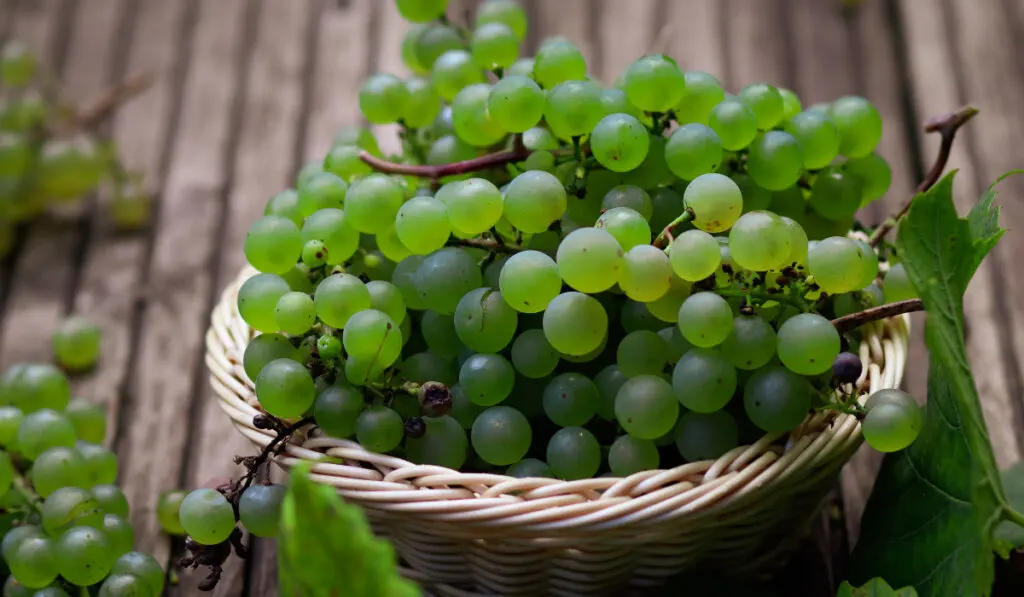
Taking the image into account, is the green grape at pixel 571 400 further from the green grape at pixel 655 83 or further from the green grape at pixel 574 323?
the green grape at pixel 655 83

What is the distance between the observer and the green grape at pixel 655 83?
2.32ft

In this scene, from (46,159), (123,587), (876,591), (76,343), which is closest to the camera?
(876,591)

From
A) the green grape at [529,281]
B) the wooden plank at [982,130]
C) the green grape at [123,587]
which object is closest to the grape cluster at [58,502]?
the green grape at [123,587]

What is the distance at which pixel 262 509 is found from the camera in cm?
65

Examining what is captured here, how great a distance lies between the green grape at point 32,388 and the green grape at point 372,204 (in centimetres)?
33

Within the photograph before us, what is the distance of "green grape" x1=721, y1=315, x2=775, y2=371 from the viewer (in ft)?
2.10

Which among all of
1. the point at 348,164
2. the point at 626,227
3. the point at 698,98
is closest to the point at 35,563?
the point at 348,164

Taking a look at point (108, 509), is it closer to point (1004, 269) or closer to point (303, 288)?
point (303, 288)

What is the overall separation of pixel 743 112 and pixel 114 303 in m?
0.68

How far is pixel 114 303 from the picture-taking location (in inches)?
42.0

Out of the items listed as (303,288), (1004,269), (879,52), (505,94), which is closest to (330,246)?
(303,288)

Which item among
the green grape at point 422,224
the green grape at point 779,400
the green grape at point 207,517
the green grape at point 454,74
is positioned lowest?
the green grape at point 207,517

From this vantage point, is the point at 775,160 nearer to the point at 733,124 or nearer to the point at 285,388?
the point at 733,124

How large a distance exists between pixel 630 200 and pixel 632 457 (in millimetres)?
172
